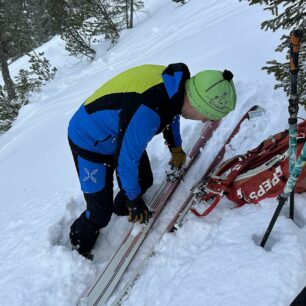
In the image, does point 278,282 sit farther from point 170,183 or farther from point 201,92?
point 170,183

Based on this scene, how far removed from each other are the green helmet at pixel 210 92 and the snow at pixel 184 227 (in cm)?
85

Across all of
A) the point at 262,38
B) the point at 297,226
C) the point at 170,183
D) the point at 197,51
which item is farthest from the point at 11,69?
the point at 297,226

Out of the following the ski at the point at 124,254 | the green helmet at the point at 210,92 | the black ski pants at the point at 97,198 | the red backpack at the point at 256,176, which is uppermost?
the green helmet at the point at 210,92

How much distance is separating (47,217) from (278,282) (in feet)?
9.07

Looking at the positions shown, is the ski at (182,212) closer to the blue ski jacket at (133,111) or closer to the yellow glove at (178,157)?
the yellow glove at (178,157)

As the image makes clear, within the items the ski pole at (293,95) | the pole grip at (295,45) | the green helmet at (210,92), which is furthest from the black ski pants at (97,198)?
the pole grip at (295,45)

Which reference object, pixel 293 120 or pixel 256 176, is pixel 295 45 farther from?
pixel 256 176

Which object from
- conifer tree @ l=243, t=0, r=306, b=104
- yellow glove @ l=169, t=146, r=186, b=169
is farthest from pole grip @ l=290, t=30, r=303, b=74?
yellow glove @ l=169, t=146, r=186, b=169

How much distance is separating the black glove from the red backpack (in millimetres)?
536

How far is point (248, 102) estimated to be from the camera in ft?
15.4

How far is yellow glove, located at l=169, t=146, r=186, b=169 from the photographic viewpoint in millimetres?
3936

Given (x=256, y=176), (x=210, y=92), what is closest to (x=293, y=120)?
(x=210, y=92)

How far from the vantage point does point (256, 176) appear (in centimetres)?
297

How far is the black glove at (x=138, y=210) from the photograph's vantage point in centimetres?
321
